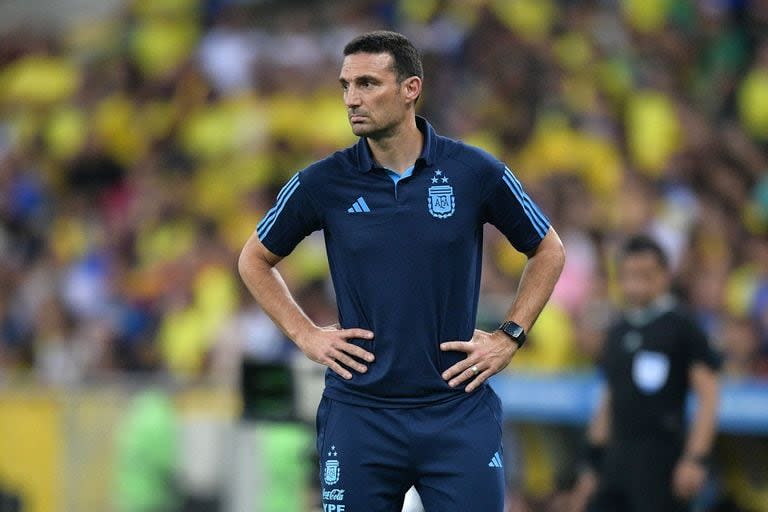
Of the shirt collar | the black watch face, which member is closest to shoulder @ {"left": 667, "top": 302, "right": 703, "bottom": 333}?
the black watch face

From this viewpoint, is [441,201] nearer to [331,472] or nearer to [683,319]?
[331,472]

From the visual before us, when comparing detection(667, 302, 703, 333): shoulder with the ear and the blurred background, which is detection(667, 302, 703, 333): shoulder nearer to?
the blurred background

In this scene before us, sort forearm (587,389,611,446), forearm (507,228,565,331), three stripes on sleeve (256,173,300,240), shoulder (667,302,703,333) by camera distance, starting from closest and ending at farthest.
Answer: three stripes on sleeve (256,173,300,240)
forearm (507,228,565,331)
shoulder (667,302,703,333)
forearm (587,389,611,446)

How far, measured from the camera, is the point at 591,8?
45.8ft

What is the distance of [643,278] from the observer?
27.9 feet

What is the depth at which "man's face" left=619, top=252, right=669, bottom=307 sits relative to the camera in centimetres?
844

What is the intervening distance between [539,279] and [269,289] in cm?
104

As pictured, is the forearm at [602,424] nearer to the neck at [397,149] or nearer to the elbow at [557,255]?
the elbow at [557,255]

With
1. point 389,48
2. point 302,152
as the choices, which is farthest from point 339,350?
point 302,152

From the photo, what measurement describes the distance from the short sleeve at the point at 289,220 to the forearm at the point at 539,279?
32.5 inches

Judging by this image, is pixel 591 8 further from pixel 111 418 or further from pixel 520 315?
pixel 520 315

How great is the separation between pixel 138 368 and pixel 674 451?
22.2 feet

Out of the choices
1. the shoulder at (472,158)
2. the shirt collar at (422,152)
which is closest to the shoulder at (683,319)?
the shoulder at (472,158)

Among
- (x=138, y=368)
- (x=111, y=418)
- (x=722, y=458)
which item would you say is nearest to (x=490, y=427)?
(x=722, y=458)
